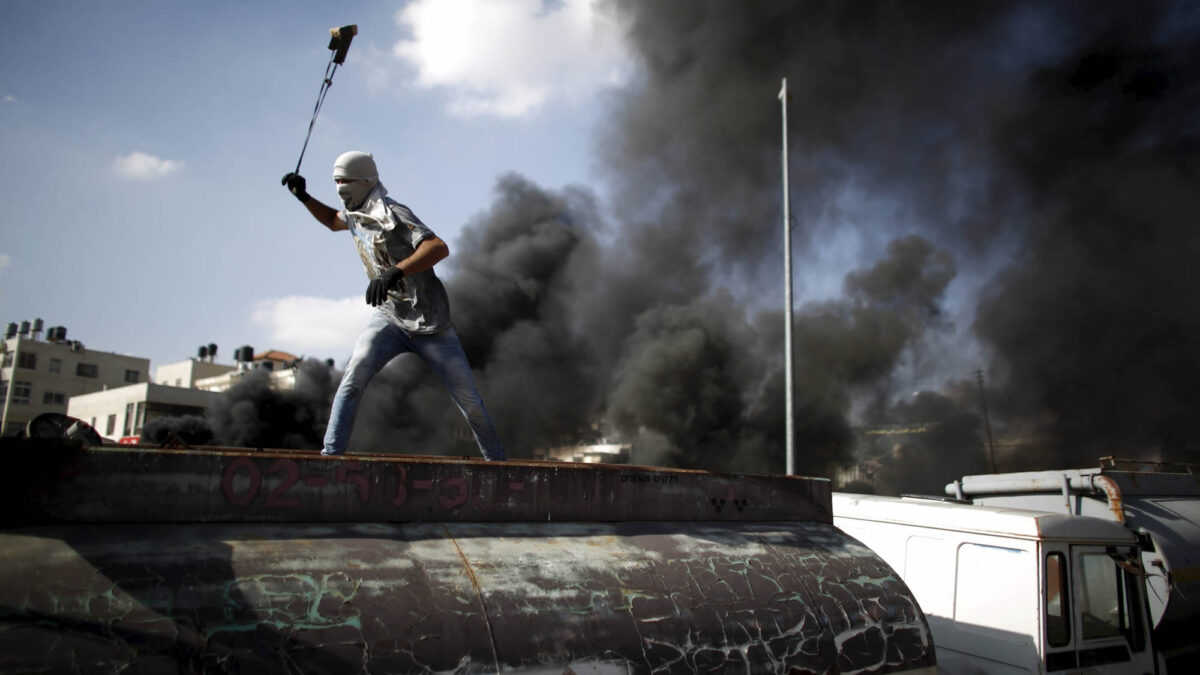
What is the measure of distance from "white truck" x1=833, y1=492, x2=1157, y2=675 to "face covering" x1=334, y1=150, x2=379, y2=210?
4041 millimetres

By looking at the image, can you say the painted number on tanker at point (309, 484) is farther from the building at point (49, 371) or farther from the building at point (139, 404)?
the building at point (49, 371)

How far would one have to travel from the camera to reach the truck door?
166 inches

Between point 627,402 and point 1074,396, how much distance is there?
52.4 feet

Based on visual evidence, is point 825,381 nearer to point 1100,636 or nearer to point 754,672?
point 1100,636

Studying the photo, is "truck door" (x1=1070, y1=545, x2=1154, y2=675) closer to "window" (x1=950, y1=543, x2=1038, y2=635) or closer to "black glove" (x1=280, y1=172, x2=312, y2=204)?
"window" (x1=950, y1=543, x2=1038, y2=635)

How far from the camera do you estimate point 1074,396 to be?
25172 millimetres

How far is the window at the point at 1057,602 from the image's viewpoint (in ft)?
13.5

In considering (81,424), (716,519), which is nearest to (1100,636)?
(716,519)

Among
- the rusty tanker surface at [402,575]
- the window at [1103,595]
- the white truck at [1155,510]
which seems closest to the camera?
the rusty tanker surface at [402,575]

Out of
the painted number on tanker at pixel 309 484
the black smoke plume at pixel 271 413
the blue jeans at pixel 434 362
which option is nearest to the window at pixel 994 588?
the blue jeans at pixel 434 362

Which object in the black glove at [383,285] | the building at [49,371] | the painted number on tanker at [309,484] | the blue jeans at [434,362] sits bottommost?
the painted number on tanker at [309,484]

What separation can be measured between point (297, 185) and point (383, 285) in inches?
40.4

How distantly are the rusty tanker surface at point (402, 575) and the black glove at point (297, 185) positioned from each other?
1.73 metres

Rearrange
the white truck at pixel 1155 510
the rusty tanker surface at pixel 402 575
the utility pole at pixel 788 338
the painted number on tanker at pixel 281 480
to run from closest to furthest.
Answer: the rusty tanker surface at pixel 402 575, the painted number on tanker at pixel 281 480, the white truck at pixel 1155 510, the utility pole at pixel 788 338
